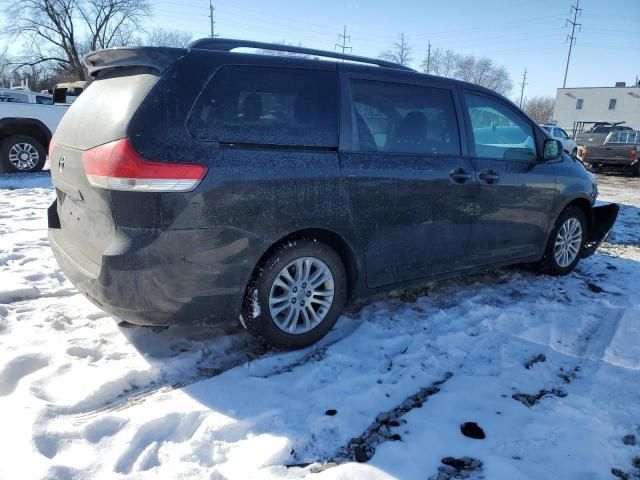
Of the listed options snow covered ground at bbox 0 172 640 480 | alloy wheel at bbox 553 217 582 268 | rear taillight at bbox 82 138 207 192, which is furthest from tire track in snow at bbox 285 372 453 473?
alloy wheel at bbox 553 217 582 268

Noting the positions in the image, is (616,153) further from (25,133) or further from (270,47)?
(25,133)

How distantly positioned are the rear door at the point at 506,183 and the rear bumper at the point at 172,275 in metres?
2.11

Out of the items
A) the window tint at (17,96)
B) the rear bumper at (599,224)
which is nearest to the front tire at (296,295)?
the rear bumper at (599,224)

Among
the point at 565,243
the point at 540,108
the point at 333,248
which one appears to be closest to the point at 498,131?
the point at 565,243

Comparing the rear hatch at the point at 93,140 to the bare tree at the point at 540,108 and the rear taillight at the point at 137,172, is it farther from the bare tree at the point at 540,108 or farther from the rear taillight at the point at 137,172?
the bare tree at the point at 540,108

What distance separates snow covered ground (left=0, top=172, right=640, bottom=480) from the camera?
2.17 meters

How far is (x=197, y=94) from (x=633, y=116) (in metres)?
71.4

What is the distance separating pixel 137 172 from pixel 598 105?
72306 mm

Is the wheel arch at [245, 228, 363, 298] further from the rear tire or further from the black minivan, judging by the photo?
the rear tire

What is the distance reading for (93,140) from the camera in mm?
2666

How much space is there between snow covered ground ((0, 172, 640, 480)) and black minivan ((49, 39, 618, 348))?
0.37 metres

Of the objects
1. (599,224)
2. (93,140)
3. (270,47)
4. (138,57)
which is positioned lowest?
(599,224)

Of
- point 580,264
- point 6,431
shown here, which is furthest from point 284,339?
point 580,264

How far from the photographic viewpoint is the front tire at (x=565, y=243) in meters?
4.79
